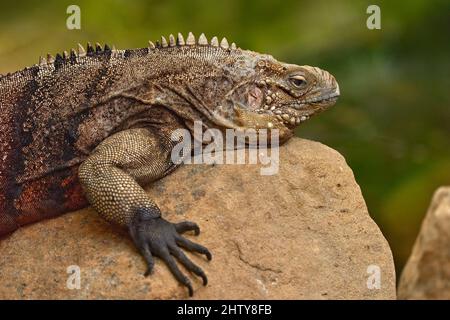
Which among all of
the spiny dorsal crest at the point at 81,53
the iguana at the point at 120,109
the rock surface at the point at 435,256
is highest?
the spiny dorsal crest at the point at 81,53

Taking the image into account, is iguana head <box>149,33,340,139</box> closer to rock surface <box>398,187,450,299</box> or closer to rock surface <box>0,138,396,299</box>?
rock surface <box>0,138,396,299</box>

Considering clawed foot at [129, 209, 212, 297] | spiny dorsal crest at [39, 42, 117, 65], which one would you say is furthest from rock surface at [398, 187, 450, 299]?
spiny dorsal crest at [39, 42, 117, 65]

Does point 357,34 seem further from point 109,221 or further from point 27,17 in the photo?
point 109,221

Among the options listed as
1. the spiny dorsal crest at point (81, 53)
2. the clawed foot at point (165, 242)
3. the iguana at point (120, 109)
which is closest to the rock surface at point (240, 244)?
the clawed foot at point (165, 242)

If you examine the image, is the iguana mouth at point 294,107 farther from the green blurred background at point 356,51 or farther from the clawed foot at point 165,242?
the green blurred background at point 356,51

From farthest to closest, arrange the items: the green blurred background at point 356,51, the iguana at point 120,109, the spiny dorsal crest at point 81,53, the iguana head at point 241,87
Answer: the green blurred background at point 356,51 < the spiny dorsal crest at point 81,53 < the iguana head at point 241,87 < the iguana at point 120,109

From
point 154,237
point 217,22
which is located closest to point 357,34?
point 217,22
